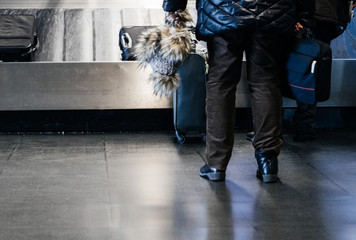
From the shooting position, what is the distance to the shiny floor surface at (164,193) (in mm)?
2344

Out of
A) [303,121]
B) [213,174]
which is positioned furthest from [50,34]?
[213,174]

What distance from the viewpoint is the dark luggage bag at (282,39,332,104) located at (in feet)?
10.2

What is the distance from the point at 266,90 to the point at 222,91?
0.23 metres

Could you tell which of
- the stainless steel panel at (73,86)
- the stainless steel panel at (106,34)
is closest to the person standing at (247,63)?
the stainless steel panel at (73,86)

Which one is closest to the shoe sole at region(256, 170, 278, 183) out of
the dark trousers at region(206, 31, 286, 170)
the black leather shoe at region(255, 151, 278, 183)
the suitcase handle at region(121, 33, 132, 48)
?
the black leather shoe at region(255, 151, 278, 183)

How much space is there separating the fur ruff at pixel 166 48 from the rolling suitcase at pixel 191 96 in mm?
676

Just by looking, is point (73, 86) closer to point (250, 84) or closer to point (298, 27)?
point (250, 84)

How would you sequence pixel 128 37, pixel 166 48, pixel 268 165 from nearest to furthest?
pixel 268 165 → pixel 166 48 → pixel 128 37

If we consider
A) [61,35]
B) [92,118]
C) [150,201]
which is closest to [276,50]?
[150,201]

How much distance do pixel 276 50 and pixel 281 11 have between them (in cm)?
21

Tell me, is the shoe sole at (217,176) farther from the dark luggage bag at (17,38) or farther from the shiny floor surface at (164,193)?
the dark luggage bag at (17,38)

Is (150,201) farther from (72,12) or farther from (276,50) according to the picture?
(72,12)

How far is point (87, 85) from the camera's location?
4.65 metres

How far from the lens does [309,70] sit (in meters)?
3.10
